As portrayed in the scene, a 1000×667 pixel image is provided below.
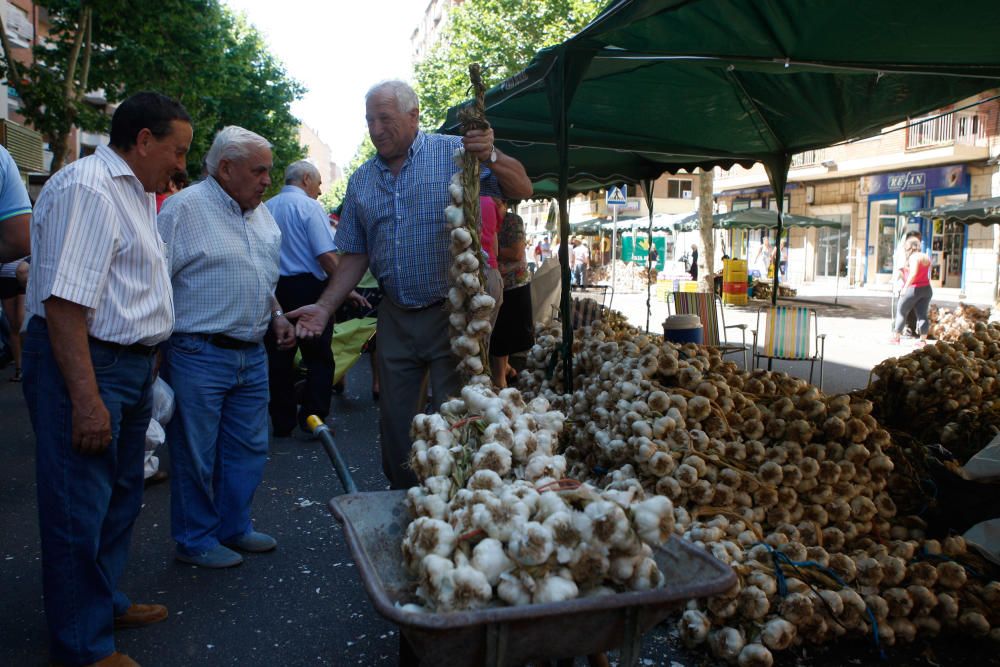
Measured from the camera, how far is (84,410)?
7.91 feet

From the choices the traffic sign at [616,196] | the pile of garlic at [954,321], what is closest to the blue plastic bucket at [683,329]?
the pile of garlic at [954,321]

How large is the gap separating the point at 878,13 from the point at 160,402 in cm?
462

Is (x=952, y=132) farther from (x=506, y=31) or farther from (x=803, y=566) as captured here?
(x=803, y=566)

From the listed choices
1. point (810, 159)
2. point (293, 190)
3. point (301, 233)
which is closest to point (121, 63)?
point (293, 190)

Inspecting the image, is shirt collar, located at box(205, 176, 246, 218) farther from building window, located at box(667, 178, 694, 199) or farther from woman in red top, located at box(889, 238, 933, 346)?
building window, located at box(667, 178, 694, 199)

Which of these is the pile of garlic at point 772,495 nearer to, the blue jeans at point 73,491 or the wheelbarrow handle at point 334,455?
the wheelbarrow handle at point 334,455

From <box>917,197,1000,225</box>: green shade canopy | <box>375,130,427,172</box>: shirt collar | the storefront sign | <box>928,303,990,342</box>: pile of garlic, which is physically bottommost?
<box>928,303,990,342</box>: pile of garlic

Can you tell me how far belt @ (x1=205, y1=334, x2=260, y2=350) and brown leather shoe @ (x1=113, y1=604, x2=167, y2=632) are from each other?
1.16 metres

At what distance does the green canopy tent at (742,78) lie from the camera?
429 cm

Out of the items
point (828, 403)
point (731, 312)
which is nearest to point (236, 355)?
point (828, 403)

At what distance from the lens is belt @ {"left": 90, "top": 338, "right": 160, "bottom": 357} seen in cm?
252

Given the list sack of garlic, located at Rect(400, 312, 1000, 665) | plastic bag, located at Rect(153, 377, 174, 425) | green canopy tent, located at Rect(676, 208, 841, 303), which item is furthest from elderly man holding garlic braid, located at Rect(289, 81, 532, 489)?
green canopy tent, located at Rect(676, 208, 841, 303)

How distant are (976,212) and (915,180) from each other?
15.5 m

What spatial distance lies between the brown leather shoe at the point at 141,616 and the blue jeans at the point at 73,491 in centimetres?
47
